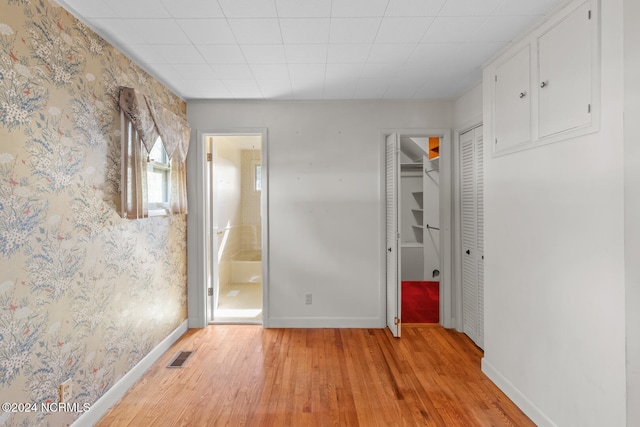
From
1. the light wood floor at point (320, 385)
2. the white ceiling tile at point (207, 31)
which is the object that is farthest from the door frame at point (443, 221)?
the white ceiling tile at point (207, 31)

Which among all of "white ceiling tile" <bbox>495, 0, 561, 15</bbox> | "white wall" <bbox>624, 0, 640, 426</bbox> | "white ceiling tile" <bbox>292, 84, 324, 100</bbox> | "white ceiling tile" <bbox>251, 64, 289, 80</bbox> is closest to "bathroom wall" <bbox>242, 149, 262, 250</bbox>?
"white ceiling tile" <bbox>292, 84, 324, 100</bbox>

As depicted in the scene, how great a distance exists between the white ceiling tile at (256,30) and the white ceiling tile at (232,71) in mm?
417

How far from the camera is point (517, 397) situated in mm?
2123

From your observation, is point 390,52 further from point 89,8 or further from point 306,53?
point 89,8

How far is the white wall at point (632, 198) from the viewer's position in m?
1.34

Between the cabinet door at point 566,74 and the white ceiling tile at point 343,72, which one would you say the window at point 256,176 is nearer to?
the white ceiling tile at point 343,72

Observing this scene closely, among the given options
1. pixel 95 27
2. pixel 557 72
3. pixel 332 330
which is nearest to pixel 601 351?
pixel 557 72

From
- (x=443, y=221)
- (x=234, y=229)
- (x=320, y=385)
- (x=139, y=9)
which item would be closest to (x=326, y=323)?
(x=320, y=385)

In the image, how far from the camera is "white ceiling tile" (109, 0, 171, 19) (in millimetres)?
1742

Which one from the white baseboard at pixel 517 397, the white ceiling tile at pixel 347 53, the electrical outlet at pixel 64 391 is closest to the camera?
the electrical outlet at pixel 64 391

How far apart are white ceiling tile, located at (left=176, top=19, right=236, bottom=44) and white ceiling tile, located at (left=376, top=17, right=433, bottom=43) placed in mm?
936

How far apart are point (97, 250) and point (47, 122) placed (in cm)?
77

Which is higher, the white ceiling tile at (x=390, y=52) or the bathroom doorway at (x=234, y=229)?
the white ceiling tile at (x=390, y=52)

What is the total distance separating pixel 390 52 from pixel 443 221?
1798mm
